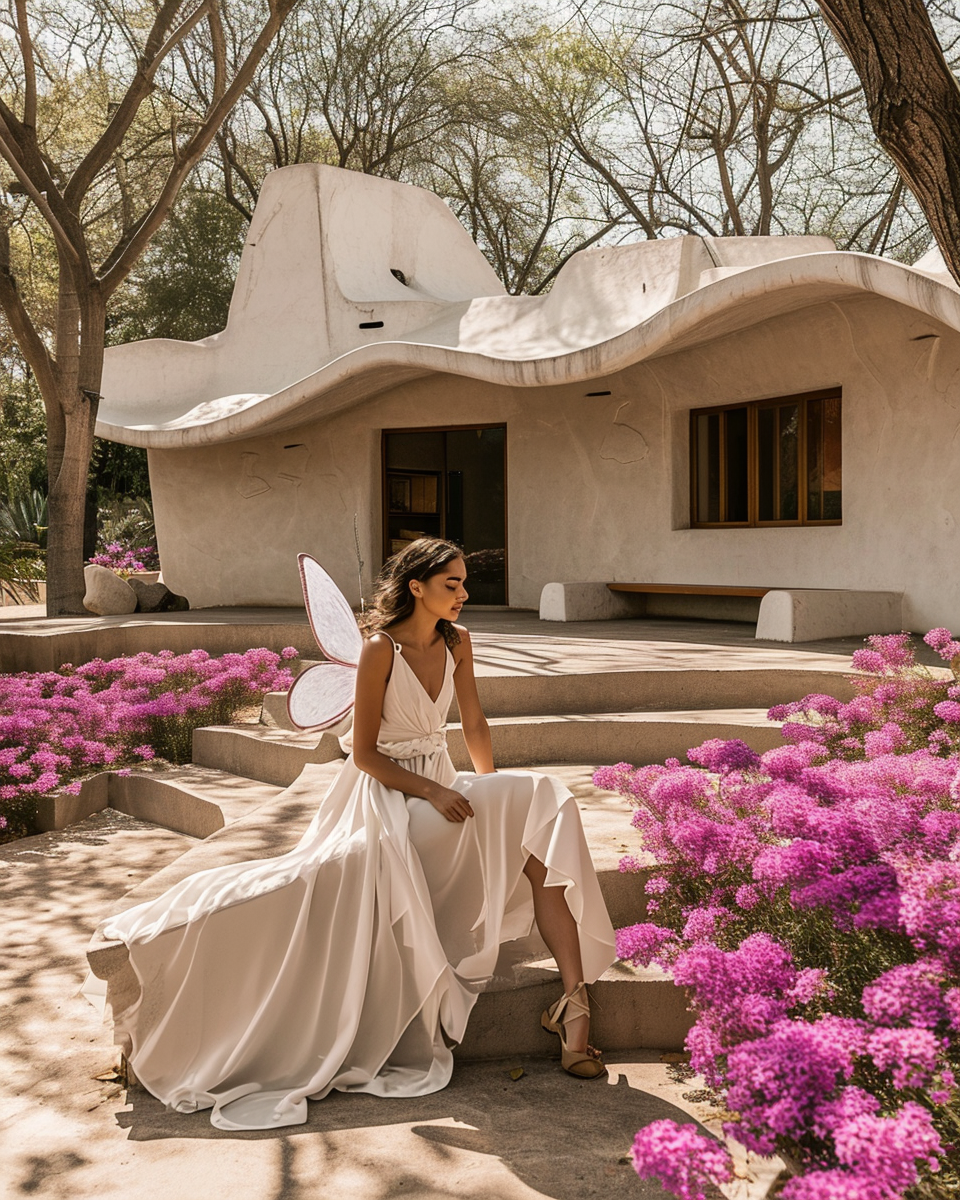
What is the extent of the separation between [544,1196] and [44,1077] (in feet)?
4.82

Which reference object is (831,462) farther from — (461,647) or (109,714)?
(461,647)

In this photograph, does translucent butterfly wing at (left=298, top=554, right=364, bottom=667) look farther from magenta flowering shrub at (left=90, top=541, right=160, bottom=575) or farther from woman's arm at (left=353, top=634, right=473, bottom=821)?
magenta flowering shrub at (left=90, top=541, right=160, bottom=575)

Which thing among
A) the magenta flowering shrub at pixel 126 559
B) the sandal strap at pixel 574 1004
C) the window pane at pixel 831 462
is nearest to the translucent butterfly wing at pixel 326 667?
the sandal strap at pixel 574 1004

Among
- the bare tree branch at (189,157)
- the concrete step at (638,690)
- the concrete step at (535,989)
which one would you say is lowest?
the concrete step at (535,989)

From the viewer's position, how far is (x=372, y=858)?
2.80 m

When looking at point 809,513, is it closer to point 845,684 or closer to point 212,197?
point 845,684

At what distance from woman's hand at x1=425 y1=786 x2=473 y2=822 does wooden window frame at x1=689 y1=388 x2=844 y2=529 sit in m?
7.19

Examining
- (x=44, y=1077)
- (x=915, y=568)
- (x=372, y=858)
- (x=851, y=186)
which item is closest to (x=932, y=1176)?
(x=372, y=858)

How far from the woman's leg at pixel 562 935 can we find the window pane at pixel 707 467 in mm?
8158

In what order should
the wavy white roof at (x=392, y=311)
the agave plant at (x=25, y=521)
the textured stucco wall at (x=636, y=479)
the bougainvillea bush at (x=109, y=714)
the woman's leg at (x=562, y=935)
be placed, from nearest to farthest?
the woman's leg at (x=562, y=935), the bougainvillea bush at (x=109, y=714), the textured stucco wall at (x=636, y=479), the wavy white roof at (x=392, y=311), the agave plant at (x=25, y=521)

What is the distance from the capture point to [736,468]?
410 inches

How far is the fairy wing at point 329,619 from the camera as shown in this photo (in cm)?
340

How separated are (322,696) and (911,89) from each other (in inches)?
95.3

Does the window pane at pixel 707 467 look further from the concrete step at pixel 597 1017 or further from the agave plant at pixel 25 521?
the agave plant at pixel 25 521
